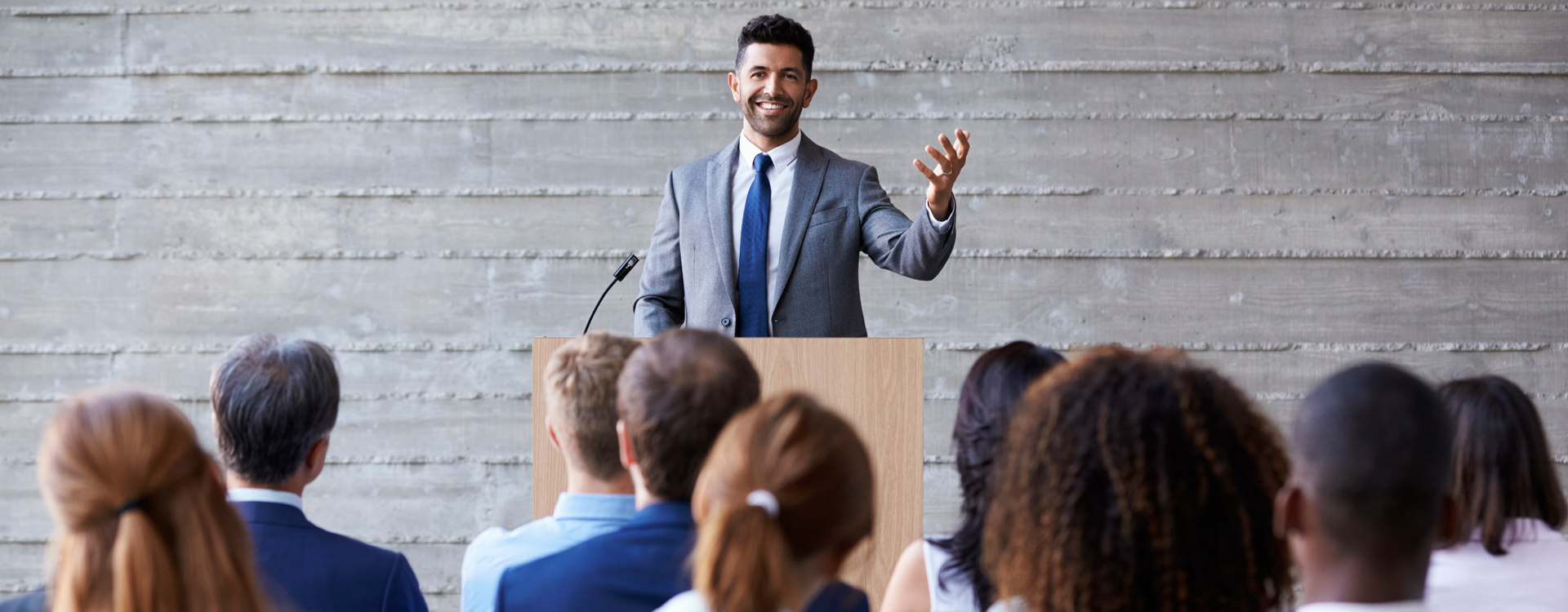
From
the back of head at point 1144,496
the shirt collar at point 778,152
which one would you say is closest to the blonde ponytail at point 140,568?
the back of head at point 1144,496

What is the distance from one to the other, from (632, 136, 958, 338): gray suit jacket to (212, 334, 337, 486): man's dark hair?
1.00 meters

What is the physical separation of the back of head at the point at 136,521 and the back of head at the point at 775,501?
1.20 ft

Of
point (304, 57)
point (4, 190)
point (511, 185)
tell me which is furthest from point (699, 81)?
point (4, 190)

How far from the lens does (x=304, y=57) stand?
3.44 metres

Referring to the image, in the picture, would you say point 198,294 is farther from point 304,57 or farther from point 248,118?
point 304,57

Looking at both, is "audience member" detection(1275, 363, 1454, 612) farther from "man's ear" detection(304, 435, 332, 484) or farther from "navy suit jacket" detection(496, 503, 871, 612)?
"man's ear" detection(304, 435, 332, 484)

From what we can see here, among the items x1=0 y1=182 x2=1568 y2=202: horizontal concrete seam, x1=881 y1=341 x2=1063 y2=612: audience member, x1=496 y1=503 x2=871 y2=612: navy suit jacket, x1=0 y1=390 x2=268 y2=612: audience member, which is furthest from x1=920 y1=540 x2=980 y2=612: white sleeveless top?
x1=0 y1=182 x2=1568 y2=202: horizontal concrete seam

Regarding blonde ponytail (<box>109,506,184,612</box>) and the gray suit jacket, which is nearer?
blonde ponytail (<box>109,506,184,612</box>)

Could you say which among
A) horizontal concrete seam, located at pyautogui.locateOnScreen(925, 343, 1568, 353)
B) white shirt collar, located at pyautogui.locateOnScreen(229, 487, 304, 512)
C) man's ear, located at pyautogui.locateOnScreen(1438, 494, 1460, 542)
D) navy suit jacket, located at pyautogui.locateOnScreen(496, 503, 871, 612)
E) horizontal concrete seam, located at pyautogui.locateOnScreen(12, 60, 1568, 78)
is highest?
horizontal concrete seam, located at pyautogui.locateOnScreen(12, 60, 1568, 78)

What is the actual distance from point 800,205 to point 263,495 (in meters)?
1.29

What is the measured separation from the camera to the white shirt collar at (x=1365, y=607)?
→ 88 centimetres

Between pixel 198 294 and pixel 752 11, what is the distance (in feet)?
5.98

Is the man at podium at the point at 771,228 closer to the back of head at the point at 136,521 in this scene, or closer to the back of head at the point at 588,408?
the back of head at the point at 588,408

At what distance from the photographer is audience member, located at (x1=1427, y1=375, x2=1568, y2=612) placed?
1390 mm
